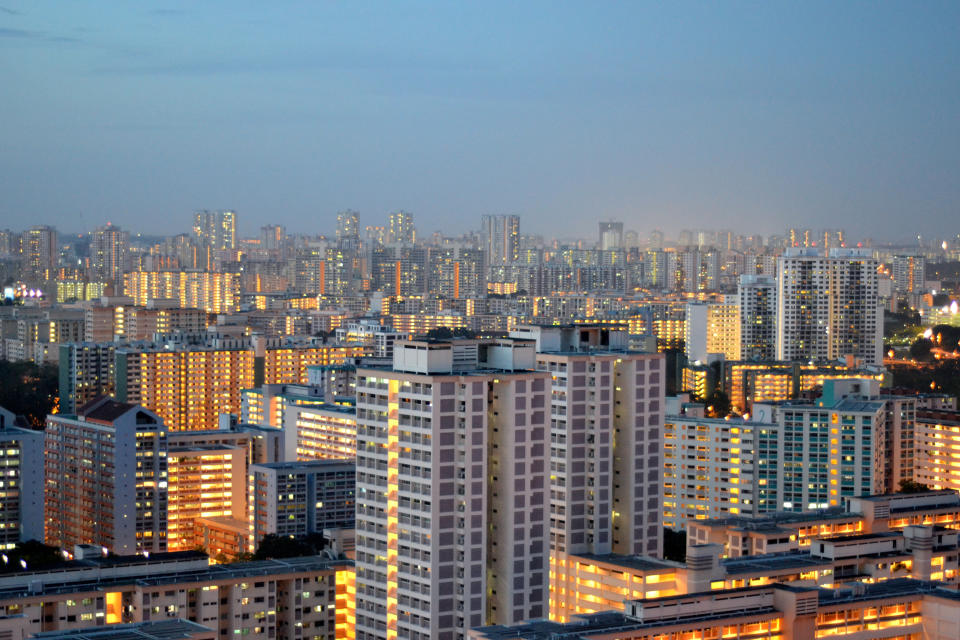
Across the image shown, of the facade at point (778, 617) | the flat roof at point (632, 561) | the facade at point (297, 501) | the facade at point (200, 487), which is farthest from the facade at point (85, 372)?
the facade at point (778, 617)

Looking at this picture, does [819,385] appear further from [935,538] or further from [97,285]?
[97,285]

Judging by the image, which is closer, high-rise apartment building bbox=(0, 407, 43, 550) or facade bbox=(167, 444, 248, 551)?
high-rise apartment building bbox=(0, 407, 43, 550)

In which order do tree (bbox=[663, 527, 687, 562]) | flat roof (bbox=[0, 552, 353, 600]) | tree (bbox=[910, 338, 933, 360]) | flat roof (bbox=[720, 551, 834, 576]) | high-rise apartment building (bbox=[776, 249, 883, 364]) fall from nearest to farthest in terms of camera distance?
flat roof (bbox=[720, 551, 834, 576]), flat roof (bbox=[0, 552, 353, 600]), tree (bbox=[663, 527, 687, 562]), high-rise apartment building (bbox=[776, 249, 883, 364]), tree (bbox=[910, 338, 933, 360])

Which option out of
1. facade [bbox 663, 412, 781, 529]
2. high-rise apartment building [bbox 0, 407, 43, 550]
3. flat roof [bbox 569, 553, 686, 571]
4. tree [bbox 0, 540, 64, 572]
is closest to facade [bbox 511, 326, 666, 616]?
flat roof [bbox 569, 553, 686, 571]

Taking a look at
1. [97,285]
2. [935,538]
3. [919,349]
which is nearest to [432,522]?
[935,538]

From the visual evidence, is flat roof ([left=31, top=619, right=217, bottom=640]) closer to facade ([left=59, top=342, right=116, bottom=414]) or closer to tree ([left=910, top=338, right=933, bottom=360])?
facade ([left=59, top=342, right=116, bottom=414])

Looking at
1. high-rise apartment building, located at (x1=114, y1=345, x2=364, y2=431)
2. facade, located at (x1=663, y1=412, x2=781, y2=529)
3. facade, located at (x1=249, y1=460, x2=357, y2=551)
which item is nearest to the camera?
facade, located at (x1=249, y1=460, x2=357, y2=551)

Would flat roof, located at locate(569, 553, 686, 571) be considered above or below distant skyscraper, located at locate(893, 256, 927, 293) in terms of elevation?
→ below
